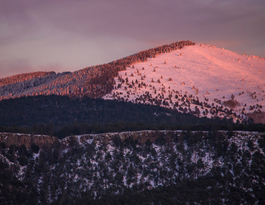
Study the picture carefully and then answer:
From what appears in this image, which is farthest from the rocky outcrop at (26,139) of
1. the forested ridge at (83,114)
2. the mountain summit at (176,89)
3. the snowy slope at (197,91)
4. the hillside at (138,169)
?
the snowy slope at (197,91)

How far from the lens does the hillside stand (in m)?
93.8

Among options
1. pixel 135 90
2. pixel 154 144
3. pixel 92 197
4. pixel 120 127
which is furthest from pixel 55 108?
pixel 92 197

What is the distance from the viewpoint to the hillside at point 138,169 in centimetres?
9381

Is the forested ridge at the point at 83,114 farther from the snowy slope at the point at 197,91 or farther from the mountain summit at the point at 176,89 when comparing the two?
the snowy slope at the point at 197,91

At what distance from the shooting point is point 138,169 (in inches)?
4240

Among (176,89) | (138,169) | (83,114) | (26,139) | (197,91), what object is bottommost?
(138,169)

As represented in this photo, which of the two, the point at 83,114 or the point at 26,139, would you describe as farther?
Answer: the point at 83,114

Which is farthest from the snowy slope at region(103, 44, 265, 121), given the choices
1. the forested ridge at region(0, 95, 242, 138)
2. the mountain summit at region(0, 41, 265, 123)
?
the forested ridge at region(0, 95, 242, 138)

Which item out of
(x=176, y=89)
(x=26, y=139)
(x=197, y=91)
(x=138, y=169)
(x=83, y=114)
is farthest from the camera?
(x=197, y=91)

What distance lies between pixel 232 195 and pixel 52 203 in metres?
45.9

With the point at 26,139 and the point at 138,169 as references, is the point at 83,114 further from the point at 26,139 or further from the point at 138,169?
the point at 138,169

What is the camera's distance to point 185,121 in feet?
482

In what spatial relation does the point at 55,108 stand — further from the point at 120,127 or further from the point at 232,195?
the point at 232,195

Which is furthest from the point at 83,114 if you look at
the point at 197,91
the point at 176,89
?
the point at 197,91
